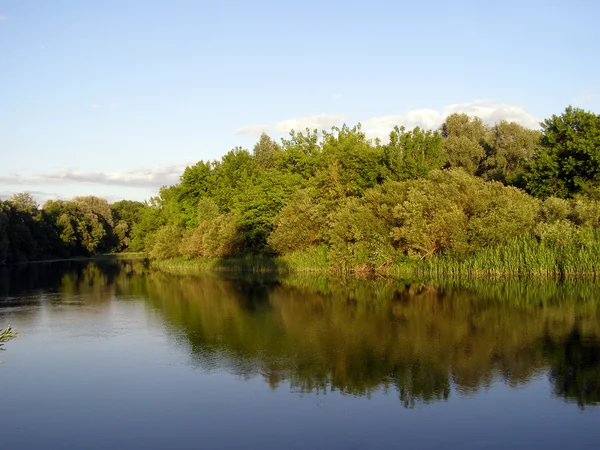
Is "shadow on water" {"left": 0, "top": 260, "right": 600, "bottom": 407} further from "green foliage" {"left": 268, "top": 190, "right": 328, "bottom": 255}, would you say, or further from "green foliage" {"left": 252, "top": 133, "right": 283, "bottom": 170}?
"green foliage" {"left": 252, "top": 133, "right": 283, "bottom": 170}

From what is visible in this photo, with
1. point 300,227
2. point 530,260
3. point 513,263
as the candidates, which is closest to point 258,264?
point 300,227

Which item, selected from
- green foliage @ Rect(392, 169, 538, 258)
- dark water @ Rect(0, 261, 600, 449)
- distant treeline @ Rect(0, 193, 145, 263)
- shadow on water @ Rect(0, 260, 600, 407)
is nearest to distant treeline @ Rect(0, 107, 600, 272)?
green foliage @ Rect(392, 169, 538, 258)

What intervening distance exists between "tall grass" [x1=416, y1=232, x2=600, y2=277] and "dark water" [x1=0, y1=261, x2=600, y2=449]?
6.11 m

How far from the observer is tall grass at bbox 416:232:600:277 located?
125 ft

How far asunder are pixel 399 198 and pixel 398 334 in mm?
25528

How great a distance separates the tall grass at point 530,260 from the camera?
3822 centimetres

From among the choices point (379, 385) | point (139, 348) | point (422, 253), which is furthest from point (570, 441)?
point (422, 253)

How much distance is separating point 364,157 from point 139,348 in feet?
129

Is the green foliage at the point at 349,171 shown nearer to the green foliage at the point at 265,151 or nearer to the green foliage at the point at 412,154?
the green foliage at the point at 412,154

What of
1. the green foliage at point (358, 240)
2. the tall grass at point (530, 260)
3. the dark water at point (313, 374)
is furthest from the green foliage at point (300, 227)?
the dark water at point (313, 374)

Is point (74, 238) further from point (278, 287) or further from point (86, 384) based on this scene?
point (86, 384)

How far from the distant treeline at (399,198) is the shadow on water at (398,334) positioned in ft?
17.0

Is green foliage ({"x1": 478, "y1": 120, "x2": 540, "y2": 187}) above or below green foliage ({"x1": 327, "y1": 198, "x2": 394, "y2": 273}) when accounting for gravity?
above

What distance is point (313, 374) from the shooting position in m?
17.3
